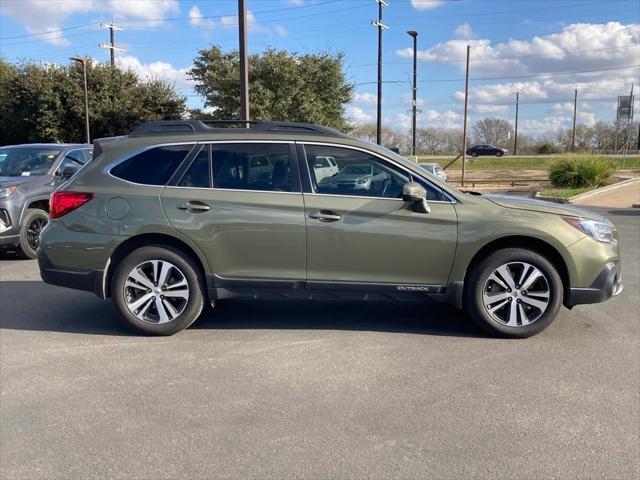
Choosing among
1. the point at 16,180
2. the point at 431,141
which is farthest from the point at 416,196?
the point at 431,141

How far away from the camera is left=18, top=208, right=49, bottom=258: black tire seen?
8.47m

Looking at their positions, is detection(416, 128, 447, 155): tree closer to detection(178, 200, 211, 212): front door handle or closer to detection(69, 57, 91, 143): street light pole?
detection(69, 57, 91, 143): street light pole

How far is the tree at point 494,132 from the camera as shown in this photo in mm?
86250

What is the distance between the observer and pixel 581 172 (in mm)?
21609

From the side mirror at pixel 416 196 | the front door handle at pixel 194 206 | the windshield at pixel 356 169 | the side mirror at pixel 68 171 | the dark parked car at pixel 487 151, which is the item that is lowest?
the front door handle at pixel 194 206

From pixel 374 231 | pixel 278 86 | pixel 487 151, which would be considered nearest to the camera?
pixel 374 231

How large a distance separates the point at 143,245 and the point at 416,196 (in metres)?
2.38

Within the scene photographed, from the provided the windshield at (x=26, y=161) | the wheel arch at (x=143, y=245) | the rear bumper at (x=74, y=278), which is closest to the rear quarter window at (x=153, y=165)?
the wheel arch at (x=143, y=245)

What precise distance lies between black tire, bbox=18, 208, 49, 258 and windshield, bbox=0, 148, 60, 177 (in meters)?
0.76

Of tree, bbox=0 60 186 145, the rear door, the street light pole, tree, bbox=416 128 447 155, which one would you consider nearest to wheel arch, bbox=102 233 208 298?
the rear door

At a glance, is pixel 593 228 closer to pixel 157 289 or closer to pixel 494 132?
pixel 157 289

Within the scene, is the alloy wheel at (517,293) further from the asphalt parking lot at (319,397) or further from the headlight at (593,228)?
the headlight at (593,228)

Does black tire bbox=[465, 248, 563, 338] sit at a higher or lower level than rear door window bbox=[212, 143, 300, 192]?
lower

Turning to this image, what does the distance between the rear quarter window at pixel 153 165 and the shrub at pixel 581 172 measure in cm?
1997
